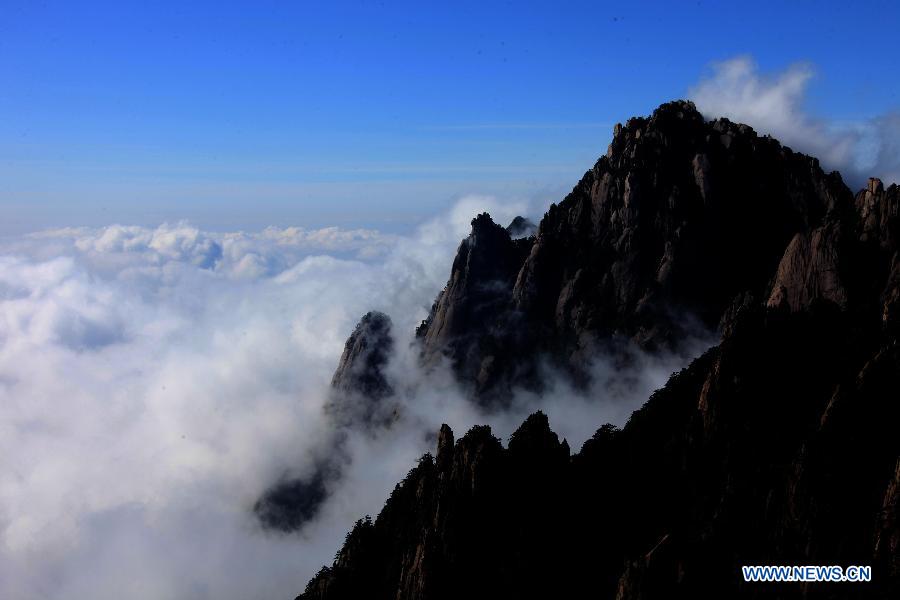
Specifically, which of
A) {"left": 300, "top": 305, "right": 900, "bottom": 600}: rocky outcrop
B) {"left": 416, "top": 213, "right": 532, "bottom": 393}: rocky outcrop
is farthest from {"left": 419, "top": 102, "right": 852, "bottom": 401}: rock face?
{"left": 300, "top": 305, "right": 900, "bottom": 600}: rocky outcrop

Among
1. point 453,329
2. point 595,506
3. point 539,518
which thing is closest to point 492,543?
point 539,518

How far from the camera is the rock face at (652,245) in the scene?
164 metres

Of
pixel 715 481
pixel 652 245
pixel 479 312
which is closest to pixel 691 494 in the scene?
pixel 715 481

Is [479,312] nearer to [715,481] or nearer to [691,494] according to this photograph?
[691,494]

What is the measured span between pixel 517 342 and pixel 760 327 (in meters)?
113

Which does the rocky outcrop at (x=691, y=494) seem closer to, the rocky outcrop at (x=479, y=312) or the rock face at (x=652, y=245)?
the rock face at (x=652, y=245)

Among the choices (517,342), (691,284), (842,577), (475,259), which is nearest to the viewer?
(842,577)

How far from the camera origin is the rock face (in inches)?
6452

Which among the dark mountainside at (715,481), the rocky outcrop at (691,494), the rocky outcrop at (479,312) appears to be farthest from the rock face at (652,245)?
the rocky outcrop at (691,494)

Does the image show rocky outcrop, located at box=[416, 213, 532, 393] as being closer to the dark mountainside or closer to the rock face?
the rock face

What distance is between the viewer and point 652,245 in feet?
555

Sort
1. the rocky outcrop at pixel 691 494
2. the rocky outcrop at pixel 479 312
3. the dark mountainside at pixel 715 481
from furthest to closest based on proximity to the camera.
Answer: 1. the rocky outcrop at pixel 479 312
2. the dark mountainside at pixel 715 481
3. the rocky outcrop at pixel 691 494

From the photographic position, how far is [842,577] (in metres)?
50.5

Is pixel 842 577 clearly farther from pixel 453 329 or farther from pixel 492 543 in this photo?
pixel 453 329
